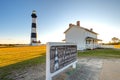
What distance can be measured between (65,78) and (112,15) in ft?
53.2

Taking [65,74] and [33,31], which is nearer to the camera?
[65,74]

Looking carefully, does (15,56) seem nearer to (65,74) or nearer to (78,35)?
(65,74)

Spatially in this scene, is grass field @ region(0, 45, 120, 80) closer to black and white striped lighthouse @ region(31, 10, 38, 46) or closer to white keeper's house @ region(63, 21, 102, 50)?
white keeper's house @ region(63, 21, 102, 50)

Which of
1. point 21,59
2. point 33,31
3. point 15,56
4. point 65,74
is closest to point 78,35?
point 15,56

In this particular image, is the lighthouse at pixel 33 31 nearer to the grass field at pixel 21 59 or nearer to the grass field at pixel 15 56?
the grass field at pixel 15 56

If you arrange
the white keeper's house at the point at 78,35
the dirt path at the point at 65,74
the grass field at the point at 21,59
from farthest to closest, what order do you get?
the white keeper's house at the point at 78,35 → the grass field at the point at 21,59 → the dirt path at the point at 65,74

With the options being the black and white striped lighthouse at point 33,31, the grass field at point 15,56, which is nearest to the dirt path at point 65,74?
the grass field at point 15,56

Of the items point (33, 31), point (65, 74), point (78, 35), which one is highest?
point (33, 31)

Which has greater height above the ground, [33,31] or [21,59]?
[33,31]

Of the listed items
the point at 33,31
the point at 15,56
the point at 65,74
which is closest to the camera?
the point at 65,74

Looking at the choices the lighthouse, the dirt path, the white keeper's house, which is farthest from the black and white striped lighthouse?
the dirt path

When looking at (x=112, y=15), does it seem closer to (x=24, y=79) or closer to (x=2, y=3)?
(x=24, y=79)

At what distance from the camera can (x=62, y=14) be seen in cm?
1953

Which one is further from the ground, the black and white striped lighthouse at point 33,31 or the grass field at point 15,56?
the black and white striped lighthouse at point 33,31
